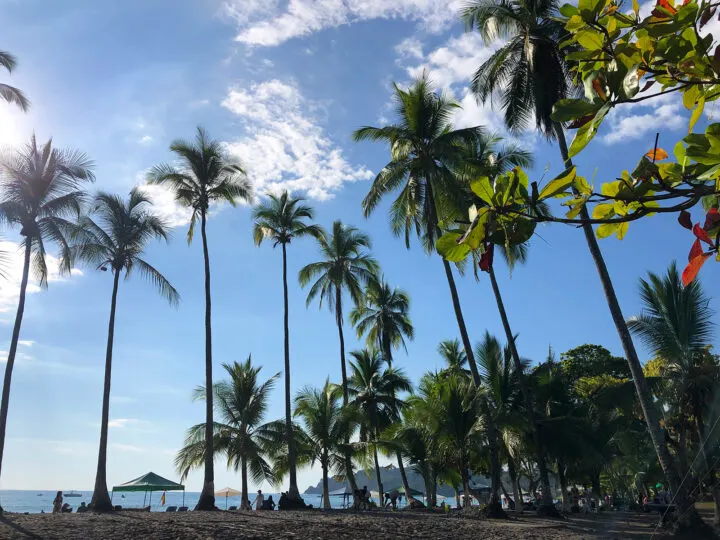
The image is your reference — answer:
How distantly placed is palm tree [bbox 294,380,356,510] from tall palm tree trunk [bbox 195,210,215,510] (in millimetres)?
5984

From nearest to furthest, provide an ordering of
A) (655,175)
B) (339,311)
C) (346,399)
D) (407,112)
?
(655,175), (407,112), (346,399), (339,311)

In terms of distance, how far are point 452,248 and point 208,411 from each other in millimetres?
19014

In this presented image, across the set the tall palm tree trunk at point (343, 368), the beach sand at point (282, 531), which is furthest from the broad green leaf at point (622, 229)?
the tall palm tree trunk at point (343, 368)

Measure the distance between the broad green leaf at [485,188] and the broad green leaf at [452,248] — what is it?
0.15 m

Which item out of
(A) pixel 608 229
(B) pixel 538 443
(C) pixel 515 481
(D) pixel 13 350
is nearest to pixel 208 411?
(D) pixel 13 350

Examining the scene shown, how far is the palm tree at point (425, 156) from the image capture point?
58.6ft

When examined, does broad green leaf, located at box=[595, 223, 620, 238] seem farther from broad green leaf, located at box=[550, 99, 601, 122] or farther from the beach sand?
the beach sand

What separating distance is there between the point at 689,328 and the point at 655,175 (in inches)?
630

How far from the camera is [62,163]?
1788 cm

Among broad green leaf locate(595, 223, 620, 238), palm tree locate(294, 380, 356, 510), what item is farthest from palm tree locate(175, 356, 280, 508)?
broad green leaf locate(595, 223, 620, 238)

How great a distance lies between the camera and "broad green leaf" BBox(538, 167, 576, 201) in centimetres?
155

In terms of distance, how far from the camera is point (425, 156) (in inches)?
713

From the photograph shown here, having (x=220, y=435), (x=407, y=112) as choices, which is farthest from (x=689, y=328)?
(x=220, y=435)

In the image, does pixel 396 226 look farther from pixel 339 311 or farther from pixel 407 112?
pixel 339 311
